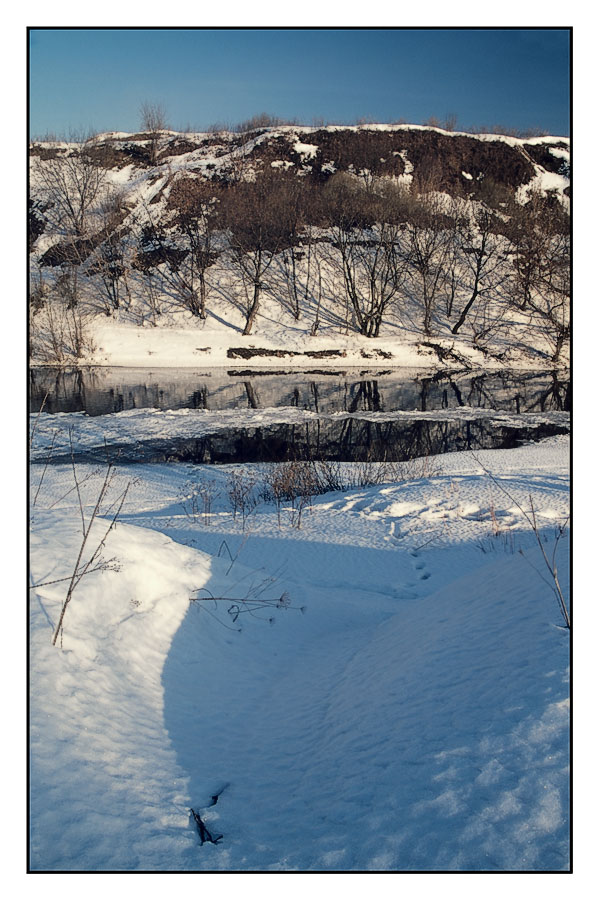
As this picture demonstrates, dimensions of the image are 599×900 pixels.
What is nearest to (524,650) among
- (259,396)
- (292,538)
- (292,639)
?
(292,639)

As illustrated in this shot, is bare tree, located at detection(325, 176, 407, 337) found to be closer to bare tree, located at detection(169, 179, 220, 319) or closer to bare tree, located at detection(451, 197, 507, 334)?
bare tree, located at detection(451, 197, 507, 334)

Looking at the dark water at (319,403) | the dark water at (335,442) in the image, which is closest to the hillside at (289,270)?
the dark water at (319,403)

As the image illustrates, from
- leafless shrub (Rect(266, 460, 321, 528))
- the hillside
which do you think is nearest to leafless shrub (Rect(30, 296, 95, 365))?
the hillside

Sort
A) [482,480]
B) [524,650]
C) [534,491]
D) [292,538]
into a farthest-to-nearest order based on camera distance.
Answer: [482,480], [534,491], [292,538], [524,650]

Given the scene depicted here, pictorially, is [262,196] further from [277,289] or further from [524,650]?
[524,650]

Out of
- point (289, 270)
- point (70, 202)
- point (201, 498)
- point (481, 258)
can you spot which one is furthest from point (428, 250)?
point (201, 498)
